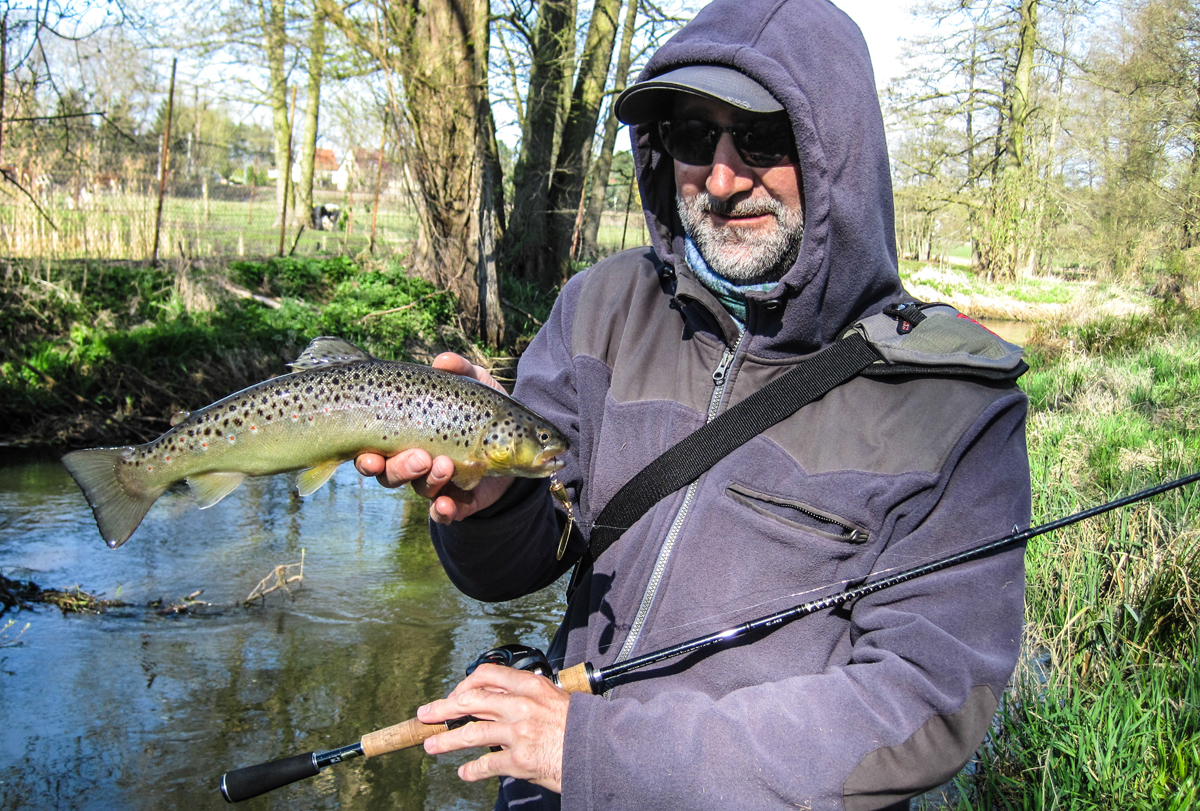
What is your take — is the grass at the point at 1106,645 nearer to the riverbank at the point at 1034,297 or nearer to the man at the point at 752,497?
the man at the point at 752,497

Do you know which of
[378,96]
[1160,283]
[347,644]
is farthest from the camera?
[1160,283]

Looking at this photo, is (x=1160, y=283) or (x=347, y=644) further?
(x=1160, y=283)

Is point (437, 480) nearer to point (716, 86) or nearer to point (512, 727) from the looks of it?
point (512, 727)

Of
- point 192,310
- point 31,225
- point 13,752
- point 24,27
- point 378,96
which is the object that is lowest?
point 13,752

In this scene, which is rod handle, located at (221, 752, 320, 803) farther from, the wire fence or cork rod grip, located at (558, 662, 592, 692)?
the wire fence

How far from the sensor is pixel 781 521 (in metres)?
1.99

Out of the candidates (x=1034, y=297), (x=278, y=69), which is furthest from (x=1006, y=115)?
(x=278, y=69)

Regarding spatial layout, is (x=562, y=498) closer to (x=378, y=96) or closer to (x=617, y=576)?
(x=617, y=576)

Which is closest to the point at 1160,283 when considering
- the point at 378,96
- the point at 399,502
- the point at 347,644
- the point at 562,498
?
the point at 378,96

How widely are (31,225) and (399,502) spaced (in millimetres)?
6620

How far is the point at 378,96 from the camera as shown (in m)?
13.4

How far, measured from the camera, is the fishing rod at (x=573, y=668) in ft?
6.16

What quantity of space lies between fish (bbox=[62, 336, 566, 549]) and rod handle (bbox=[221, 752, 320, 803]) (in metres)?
0.69

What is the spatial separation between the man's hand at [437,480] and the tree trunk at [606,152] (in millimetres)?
17719
